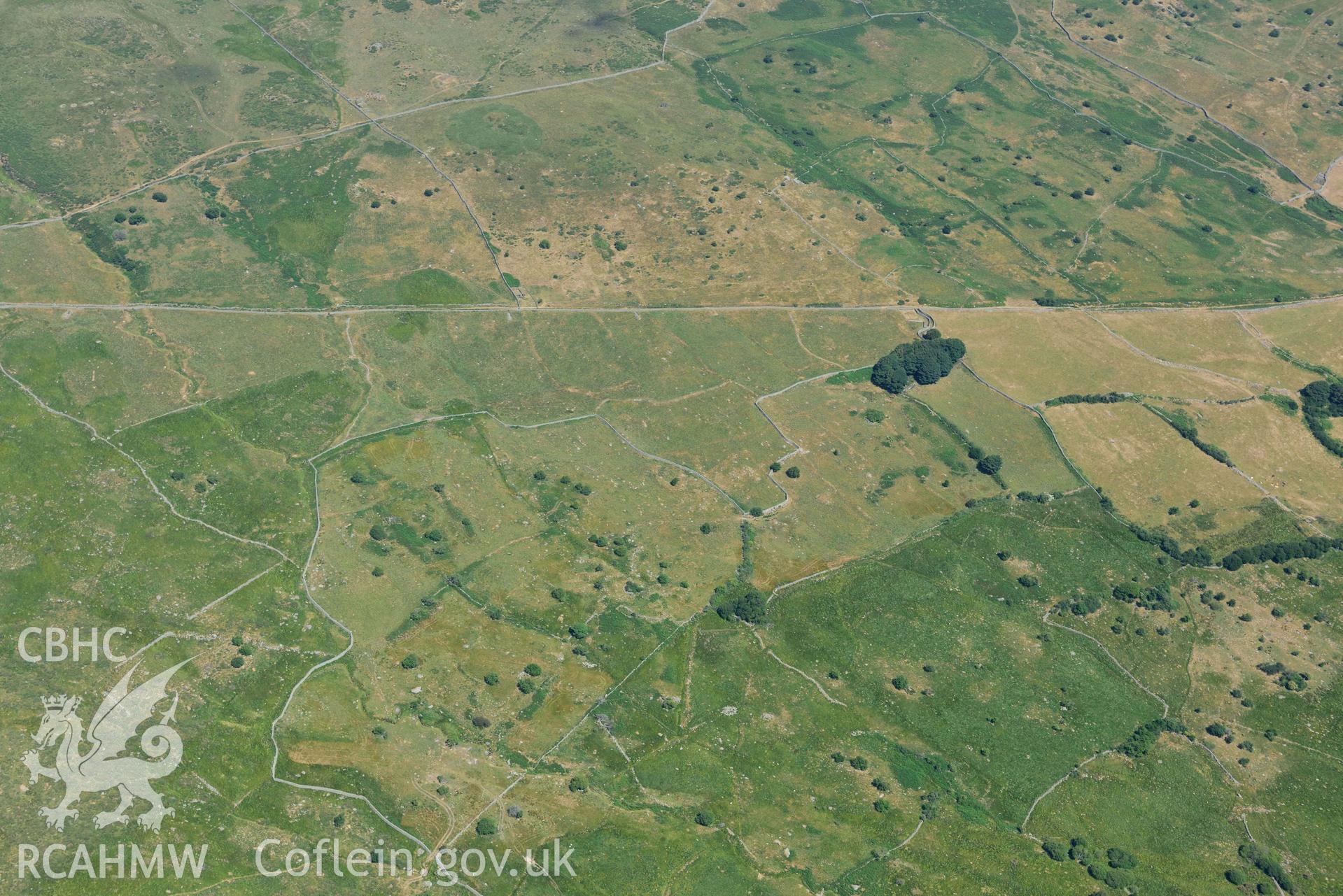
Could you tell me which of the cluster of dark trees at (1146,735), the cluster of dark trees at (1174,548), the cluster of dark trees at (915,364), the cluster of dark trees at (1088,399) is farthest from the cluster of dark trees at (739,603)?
the cluster of dark trees at (1088,399)

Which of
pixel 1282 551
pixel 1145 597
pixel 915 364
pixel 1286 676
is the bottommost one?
pixel 1145 597

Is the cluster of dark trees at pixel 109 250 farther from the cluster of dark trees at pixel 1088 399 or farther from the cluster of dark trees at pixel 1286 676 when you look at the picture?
the cluster of dark trees at pixel 1286 676

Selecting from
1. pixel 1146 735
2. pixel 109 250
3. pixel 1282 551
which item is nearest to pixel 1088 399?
pixel 1282 551

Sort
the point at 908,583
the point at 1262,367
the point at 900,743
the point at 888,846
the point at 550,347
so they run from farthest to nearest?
the point at 1262,367
the point at 550,347
the point at 908,583
the point at 900,743
the point at 888,846

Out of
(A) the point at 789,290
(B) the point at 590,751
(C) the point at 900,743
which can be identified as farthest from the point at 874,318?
(B) the point at 590,751

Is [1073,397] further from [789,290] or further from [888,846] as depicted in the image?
[888,846]

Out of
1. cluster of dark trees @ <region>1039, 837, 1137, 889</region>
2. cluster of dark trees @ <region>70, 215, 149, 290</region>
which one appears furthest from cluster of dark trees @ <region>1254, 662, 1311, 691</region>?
cluster of dark trees @ <region>70, 215, 149, 290</region>

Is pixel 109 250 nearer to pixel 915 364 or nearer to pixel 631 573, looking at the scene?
pixel 631 573
